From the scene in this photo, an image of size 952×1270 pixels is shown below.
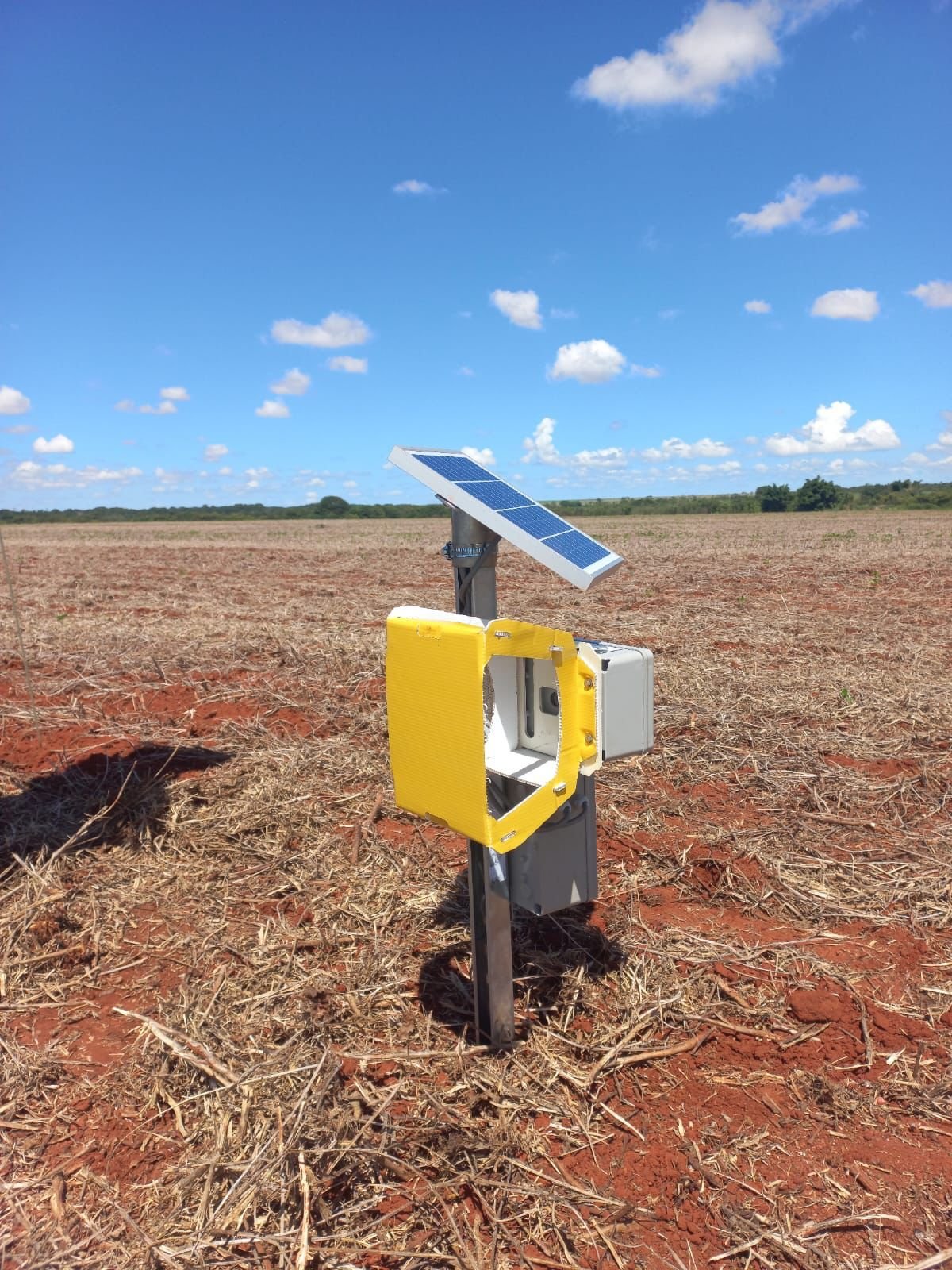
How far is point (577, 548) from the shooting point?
270 cm

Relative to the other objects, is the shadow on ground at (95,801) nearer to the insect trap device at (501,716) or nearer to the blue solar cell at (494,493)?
the insect trap device at (501,716)

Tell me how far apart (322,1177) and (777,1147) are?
4.85 ft

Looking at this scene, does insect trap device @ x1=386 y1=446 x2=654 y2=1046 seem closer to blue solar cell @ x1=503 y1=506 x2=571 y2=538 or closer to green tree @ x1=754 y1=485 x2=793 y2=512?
blue solar cell @ x1=503 y1=506 x2=571 y2=538

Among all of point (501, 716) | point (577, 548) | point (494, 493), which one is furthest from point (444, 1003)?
point (494, 493)

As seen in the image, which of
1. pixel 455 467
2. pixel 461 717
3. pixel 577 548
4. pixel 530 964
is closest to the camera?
pixel 461 717

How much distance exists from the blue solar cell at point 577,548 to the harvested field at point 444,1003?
6.11ft

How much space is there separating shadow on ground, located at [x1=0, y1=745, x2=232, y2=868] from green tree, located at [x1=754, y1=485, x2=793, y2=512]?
227ft

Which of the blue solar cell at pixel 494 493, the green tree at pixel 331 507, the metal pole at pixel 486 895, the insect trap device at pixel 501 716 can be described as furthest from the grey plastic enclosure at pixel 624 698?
the green tree at pixel 331 507

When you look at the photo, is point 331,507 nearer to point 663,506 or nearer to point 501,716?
point 663,506

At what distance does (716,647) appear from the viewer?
9.17m

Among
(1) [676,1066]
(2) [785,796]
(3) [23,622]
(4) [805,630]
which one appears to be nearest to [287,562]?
(3) [23,622]

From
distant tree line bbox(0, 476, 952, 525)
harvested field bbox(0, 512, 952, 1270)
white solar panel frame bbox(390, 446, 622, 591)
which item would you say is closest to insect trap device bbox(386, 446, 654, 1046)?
white solar panel frame bbox(390, 446, 622, 591)

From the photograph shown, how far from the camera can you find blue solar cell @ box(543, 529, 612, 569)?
2.47 metres

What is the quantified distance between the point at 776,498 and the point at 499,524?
73.5m
